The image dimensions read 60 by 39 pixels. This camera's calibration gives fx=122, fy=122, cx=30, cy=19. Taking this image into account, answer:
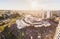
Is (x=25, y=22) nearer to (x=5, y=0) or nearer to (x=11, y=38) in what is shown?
(x=11, y=38)

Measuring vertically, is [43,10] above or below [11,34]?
above

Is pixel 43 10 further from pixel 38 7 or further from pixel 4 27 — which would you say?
pixel 4 27

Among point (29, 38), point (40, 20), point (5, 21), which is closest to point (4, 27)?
point (5, 21)

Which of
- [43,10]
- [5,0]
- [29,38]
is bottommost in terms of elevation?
[29,38]

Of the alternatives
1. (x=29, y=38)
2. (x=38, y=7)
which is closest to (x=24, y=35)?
(x=29, y=38)

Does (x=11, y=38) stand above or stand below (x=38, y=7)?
below

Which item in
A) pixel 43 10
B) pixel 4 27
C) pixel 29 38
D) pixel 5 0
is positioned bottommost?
pixel 29 38

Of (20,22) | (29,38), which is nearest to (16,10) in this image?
(20,22)
